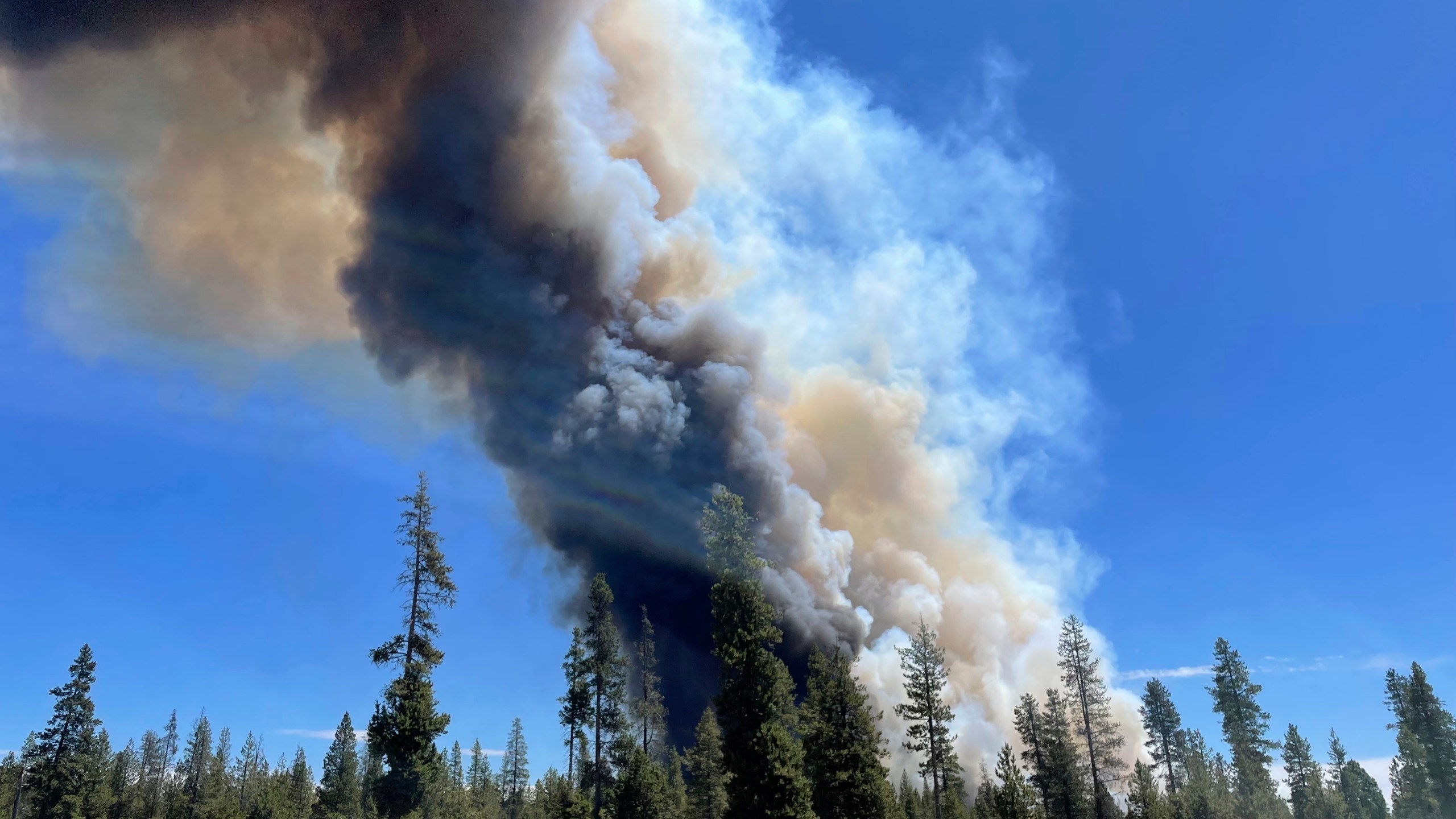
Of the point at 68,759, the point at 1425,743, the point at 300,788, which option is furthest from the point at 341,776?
the point at 1425,743

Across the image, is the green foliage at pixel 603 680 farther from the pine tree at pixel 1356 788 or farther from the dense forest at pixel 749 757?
the pine tree at pixel 1356 788

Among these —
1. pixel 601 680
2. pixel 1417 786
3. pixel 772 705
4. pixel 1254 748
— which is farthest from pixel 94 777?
pixel 1417 786

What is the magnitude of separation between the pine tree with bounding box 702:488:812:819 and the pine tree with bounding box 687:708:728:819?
80.8 feet

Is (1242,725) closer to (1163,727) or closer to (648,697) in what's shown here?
(1163,727)

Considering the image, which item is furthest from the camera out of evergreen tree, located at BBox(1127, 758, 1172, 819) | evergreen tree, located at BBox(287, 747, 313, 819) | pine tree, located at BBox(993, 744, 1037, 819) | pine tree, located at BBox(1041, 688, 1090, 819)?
evergreen tree, located at BBox(287, 747, 313, 819)

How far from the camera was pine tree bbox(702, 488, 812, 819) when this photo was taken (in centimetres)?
2831

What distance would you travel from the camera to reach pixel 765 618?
3111 cm

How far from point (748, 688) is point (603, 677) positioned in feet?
56.3

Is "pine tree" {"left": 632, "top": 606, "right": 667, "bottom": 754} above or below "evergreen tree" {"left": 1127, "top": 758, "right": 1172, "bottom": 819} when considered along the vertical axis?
above

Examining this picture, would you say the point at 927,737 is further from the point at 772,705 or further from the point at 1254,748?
the point at 1254,748

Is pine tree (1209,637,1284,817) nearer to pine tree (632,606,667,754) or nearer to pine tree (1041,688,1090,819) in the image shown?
pine tree (1041,688,1090,819)

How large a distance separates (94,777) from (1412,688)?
345 feet

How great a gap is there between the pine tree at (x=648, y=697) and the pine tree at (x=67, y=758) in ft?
138

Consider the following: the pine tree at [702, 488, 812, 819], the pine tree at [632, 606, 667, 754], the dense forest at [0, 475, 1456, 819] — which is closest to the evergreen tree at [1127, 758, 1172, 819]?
the dense forest at [0, 475, 1456, 819]
